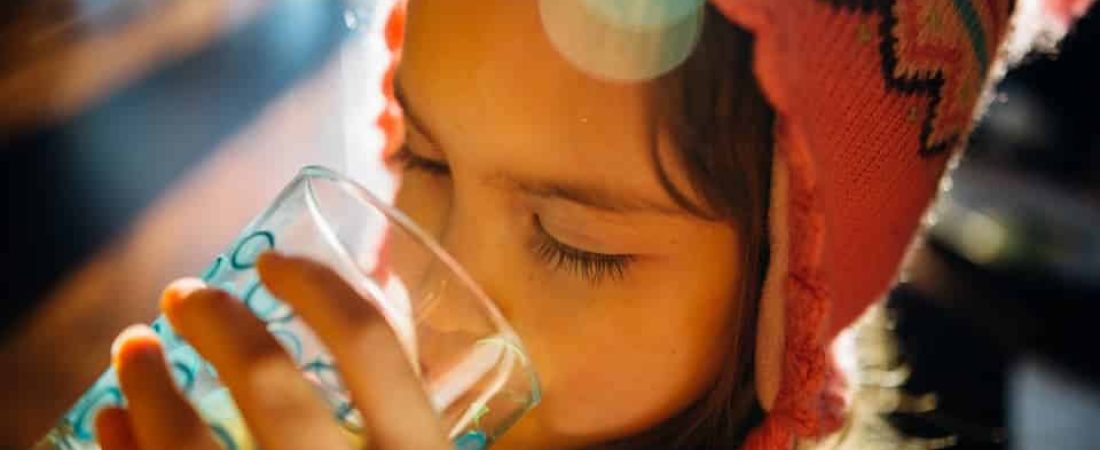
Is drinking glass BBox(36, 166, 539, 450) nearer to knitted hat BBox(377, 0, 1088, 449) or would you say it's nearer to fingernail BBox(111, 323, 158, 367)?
fingernail BBox(111, 323, 158, 367)

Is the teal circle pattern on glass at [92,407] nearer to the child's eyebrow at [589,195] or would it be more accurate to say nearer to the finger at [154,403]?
the finger at [154,403]

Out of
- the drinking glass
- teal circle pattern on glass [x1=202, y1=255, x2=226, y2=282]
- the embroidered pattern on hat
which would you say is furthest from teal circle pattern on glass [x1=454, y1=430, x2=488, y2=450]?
the embroidered pattern on hat

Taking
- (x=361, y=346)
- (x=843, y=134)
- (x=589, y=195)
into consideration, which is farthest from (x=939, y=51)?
(x=361, y=346)

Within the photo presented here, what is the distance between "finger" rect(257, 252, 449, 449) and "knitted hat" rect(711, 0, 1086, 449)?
0.55 ft

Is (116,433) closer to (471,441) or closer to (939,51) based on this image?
(471,441)

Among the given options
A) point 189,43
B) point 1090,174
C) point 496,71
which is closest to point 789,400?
point 496,71

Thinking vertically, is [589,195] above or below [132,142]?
below

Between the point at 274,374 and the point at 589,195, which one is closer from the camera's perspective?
the point at 274,374

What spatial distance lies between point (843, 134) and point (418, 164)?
0.18 metres

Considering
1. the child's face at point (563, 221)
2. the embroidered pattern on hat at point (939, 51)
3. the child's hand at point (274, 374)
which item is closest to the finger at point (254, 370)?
the child's hand at point (274, 374)

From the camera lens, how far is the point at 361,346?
14.9 inches

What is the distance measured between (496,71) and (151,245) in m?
0.18

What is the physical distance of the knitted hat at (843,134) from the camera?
1.44 ft

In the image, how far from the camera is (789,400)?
0.54 meters
